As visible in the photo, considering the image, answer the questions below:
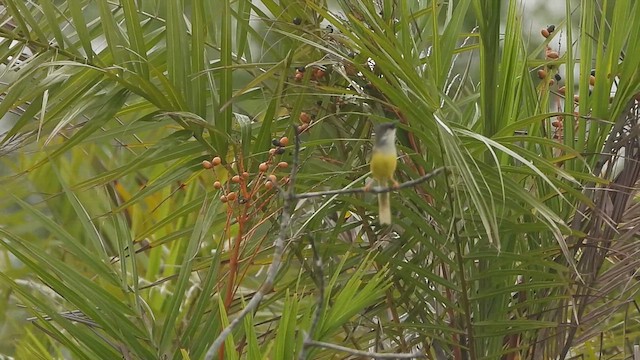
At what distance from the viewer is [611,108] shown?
1.07 metres

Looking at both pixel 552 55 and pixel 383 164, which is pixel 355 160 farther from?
pixel 383 164

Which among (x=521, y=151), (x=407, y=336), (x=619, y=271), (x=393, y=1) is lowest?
(x=407, y=336)

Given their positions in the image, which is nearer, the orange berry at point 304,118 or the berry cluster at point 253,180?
the berry cluster at point 253,180

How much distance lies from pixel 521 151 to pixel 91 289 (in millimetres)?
422

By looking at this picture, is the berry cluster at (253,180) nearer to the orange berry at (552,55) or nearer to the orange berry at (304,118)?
the orange berry at (304,118)

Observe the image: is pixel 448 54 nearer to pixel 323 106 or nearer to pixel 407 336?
pixel 323 106

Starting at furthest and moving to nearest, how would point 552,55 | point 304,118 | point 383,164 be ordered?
point 552,55
point 304,118
point 383,164

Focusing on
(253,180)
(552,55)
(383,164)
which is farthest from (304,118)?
(383,164)

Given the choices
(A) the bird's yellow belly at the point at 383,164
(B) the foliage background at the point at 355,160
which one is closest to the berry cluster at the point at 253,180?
(B) the foliage background at the point at 355,160

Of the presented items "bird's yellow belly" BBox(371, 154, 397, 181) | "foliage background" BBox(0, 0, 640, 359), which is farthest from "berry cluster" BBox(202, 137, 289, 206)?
"bird's yellow belly" BBox(371, 154, 397, 181)

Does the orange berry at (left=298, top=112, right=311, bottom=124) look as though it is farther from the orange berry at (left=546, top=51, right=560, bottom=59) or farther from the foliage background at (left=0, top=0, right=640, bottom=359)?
the orange berry at (left=546, top=51, right=560, bottom=59)

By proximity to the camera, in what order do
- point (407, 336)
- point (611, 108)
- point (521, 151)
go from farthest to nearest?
point (407, 336) < point (611, 108) < point (521, 151)

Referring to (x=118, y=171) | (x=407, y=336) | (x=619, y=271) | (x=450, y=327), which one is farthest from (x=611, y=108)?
(x=118, y=171)

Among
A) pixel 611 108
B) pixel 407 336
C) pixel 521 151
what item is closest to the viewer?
pixel 521 151
